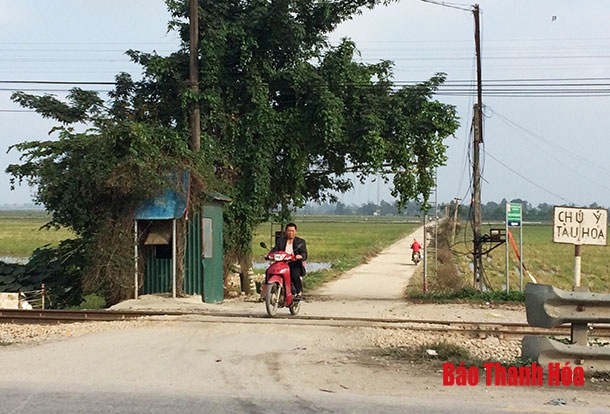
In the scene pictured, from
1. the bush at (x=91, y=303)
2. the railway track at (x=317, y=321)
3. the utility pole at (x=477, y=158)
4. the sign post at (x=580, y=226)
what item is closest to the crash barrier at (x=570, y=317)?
the sign post at (x=580, y=226)

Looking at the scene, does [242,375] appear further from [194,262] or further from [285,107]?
[285,107]

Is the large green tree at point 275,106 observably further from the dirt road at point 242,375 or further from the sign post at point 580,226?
the sign post at point 580,226

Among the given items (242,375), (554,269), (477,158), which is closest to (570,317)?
(242,375)

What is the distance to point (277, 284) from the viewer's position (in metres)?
13.0

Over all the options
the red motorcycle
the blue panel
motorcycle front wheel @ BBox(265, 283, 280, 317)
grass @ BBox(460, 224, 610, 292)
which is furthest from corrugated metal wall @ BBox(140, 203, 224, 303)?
grass @ BBox(460, 224, 610, 292)

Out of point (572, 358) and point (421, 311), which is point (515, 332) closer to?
point (572, 358)

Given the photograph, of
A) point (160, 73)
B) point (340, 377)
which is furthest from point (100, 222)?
point (340, 377)

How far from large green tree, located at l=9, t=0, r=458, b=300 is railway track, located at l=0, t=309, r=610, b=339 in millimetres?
6083

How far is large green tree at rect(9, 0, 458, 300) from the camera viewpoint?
779 inches

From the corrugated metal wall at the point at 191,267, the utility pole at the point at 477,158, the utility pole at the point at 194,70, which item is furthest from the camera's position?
the utility pole at the point at 477,158

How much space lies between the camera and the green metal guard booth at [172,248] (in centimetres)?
1692

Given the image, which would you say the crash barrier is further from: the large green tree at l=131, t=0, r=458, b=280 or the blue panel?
the large green tree at l=131, t=0, r=458, b=280

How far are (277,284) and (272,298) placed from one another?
0.30m

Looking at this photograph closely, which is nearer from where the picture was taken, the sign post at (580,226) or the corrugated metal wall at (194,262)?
the sign post at (580,226)
